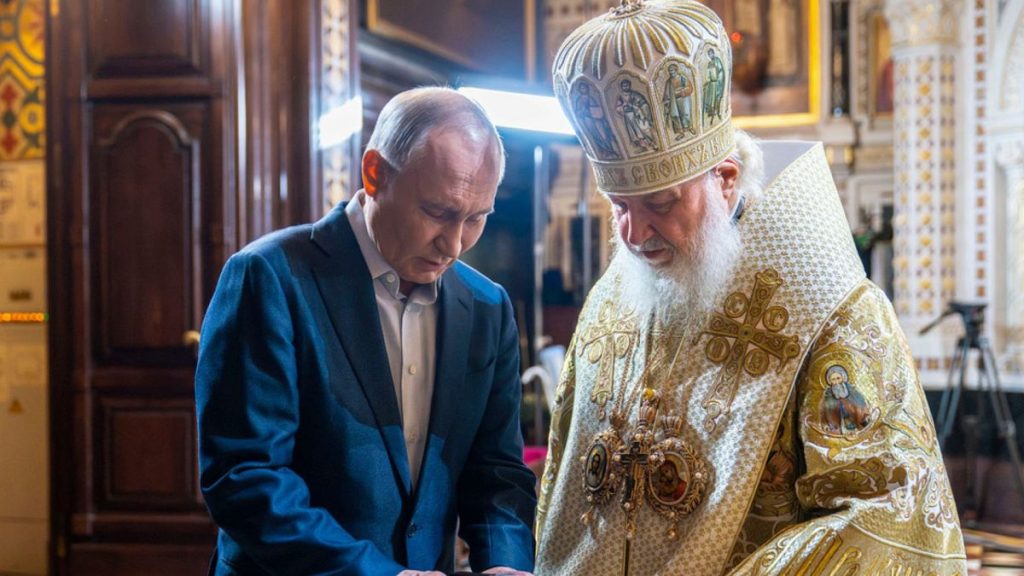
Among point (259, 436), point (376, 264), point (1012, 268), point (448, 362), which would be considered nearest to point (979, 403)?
point (1012, 268)

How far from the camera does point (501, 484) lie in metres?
2.11

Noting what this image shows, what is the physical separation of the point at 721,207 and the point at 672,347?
0.30 metres

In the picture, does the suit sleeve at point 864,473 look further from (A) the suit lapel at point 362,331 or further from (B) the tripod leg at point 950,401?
(B) the tripod leg at point 950,401

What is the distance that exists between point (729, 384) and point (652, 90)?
1.90ft

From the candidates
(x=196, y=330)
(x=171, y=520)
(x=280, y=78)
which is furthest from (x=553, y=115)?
(x=171, y=520)

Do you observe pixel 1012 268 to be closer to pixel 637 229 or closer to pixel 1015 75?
pixel 1015 75

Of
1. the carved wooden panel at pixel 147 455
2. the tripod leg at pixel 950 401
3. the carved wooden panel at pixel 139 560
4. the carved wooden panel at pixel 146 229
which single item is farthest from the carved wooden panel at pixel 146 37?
the tripod leg at pixel 950 401

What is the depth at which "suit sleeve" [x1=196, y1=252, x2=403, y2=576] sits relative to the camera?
1776 millimetres

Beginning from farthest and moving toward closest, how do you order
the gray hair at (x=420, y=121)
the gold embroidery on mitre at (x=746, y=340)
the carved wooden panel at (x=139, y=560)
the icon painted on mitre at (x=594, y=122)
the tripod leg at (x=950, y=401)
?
the tripod leg at (x=950, y=401) → the carved wooden panel at (x=139, y=560) → the icon painted on mitre at (x=594, y=122) → the gold embroidery on mitre at (x=746, y=340) → the gray hair at (x=420, y=121)

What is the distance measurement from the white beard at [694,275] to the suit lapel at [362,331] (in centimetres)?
56

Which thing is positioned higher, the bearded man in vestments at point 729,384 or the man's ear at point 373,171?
the man's ear at point 373,171

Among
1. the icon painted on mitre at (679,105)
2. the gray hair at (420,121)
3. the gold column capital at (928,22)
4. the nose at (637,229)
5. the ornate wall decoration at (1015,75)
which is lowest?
the nose at (637,229)

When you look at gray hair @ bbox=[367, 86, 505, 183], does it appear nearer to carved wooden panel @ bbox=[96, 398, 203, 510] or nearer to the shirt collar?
the shirt collar

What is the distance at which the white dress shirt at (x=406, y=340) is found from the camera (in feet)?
6.57
